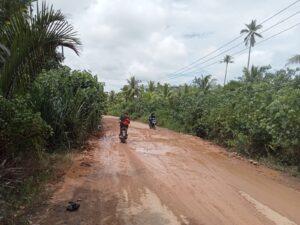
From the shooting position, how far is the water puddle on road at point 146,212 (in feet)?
21.9

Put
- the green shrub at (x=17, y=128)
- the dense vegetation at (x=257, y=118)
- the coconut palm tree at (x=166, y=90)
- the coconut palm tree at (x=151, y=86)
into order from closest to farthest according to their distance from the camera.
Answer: the green shrub at (x=17, y=128)
the dense vegetation at (x=257, y=118)
the coconut palm tree at (x=166, y=90)
the coconut palm tree at (x=151, y=86)

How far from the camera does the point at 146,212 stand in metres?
7.19

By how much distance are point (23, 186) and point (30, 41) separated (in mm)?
2947

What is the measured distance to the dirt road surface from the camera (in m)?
6.95

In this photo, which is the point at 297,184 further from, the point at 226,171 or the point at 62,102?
the point at 62,102

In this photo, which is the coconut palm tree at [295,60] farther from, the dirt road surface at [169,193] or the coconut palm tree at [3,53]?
the coconut palm tree at [3,53]

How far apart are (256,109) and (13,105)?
34.8 feet

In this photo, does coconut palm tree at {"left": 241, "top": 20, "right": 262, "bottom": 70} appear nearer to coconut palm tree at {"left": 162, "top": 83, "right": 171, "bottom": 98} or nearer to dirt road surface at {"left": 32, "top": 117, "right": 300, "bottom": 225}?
coconut palm tree at {"left": 162, "top": 83, "right": 171, "bottom": 98}

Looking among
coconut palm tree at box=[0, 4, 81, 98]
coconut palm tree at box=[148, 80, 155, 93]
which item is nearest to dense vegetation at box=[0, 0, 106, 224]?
coconut palm tree at box=[0, 4, 81, 98]

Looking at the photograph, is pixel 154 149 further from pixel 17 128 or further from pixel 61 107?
pixel 17 128

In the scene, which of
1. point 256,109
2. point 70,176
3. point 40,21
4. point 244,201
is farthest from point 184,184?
point 256,109

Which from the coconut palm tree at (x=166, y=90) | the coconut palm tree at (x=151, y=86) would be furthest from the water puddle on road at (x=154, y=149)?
the coconut palm tree at (x=151, y=86)

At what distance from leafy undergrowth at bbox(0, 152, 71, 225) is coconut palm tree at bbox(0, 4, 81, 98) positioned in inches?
64.9

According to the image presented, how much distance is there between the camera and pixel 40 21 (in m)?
6.73
